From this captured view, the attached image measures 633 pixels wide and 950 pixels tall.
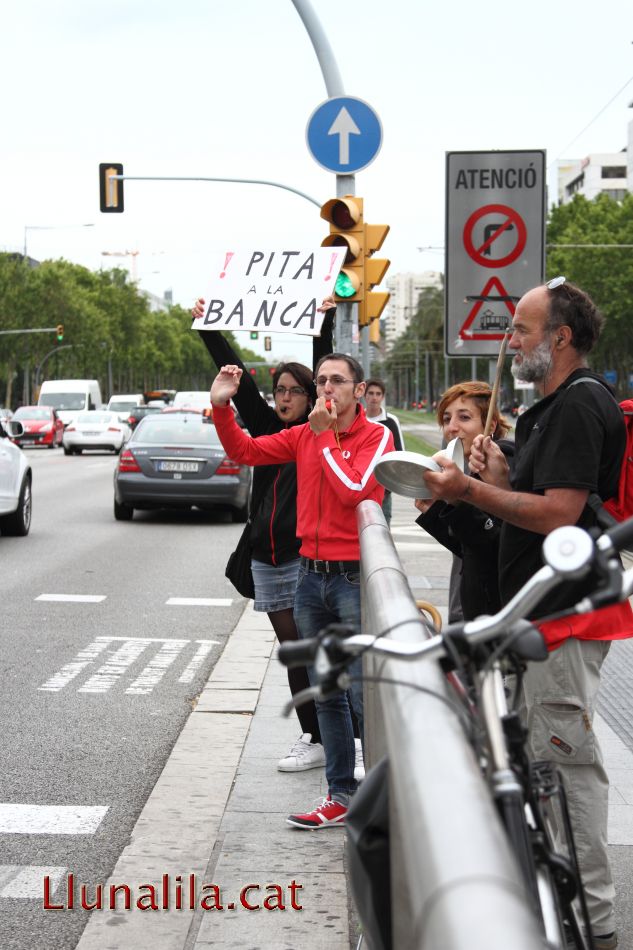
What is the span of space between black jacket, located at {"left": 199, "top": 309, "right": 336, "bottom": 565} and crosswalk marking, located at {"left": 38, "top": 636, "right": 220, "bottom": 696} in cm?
192

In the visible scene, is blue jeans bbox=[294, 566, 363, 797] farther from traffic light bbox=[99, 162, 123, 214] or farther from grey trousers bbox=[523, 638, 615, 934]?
traffic light bbox=[99, 162, 123, 214]

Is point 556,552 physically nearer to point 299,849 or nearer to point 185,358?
point 299,849

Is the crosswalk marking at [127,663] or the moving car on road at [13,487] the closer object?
the crosswalk marking at [127,663]

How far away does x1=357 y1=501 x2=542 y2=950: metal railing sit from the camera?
1.23 m

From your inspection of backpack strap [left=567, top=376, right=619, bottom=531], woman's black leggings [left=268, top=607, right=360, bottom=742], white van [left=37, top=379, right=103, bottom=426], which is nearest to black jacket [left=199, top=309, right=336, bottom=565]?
woman's black leggings [left=268, top=607, right=360, bottom=742]

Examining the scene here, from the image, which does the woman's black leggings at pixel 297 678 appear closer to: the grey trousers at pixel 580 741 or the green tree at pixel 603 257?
the grey trousers at pixel 580 741

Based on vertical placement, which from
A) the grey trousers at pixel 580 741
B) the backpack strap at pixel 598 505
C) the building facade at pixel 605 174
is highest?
the building facade at pixel 605 174

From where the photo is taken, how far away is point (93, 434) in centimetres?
4059

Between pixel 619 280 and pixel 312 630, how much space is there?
59390 mm

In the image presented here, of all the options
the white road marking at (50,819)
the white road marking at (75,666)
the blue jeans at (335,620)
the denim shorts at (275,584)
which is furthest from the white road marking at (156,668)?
the blue jeans at (335,620)

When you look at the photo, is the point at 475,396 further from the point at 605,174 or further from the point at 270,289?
the point at 605,174

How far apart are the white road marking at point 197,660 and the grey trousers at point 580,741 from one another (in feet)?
14.3

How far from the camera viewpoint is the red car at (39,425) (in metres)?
47.6

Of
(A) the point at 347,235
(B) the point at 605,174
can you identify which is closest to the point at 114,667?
(A) the point at 347,235
